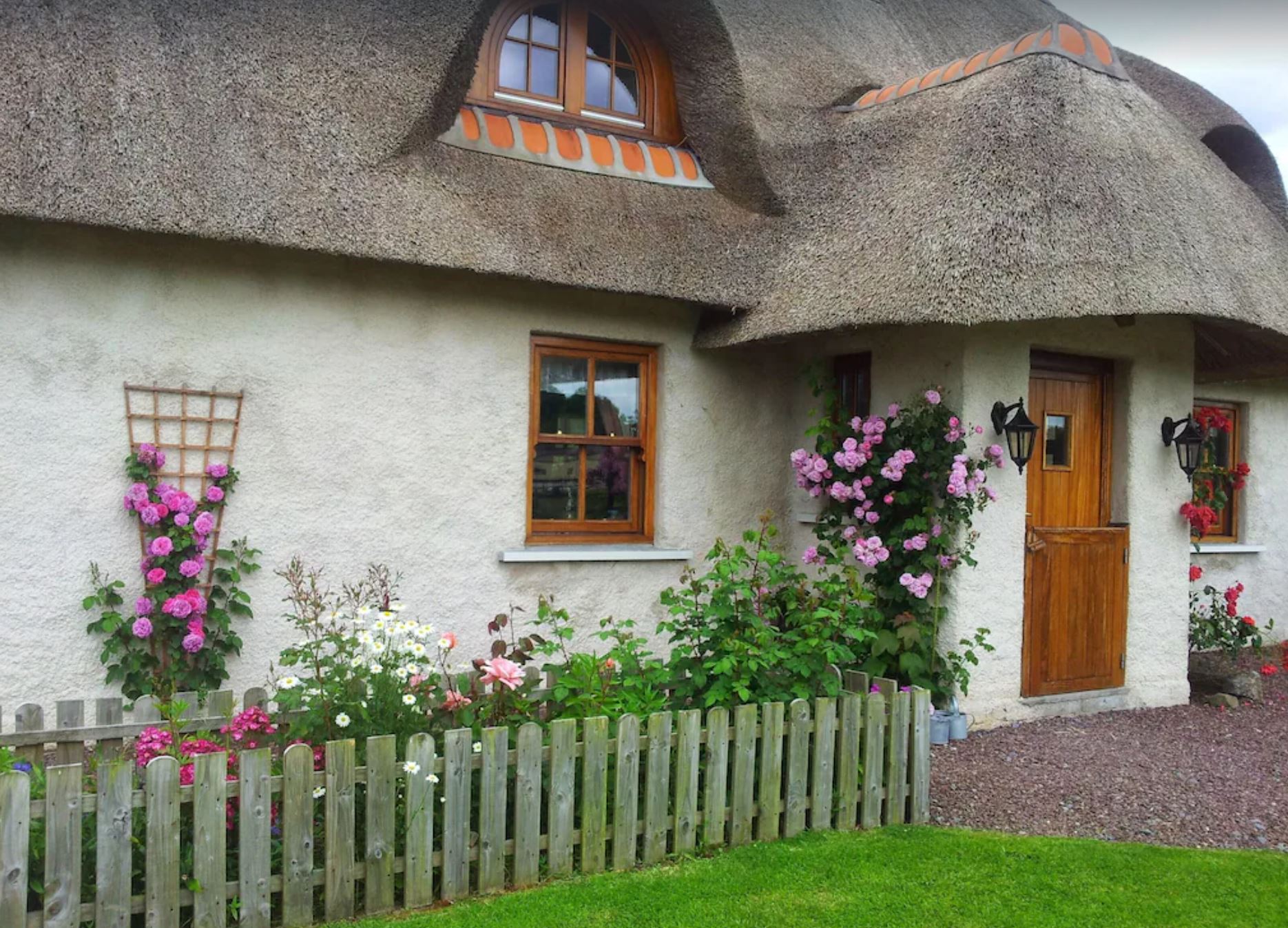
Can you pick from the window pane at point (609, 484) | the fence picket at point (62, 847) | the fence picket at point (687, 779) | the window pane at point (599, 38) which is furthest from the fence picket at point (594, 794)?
the window pane at point (599, 38)

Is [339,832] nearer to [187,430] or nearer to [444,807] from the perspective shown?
A: [444,807]

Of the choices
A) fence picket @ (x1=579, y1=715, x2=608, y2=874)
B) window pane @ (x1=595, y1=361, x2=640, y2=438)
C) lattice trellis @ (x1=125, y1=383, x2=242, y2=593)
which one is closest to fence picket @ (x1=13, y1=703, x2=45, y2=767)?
lattice trellis @ (x1=125, y1=383, x2=242, y2=593)

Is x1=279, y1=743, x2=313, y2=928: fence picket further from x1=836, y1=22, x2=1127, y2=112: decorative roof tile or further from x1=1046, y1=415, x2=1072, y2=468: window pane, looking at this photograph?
x1=836, y1=22, x2=1127, y2=112: decorative roof tile

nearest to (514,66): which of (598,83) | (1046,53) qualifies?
(598,83)

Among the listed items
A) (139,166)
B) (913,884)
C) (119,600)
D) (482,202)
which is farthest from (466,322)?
(913,884)

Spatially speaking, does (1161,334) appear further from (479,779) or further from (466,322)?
(479,779)

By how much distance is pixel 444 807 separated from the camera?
12.3ft

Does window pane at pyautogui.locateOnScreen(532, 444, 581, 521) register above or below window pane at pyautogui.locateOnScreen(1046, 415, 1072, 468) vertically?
below

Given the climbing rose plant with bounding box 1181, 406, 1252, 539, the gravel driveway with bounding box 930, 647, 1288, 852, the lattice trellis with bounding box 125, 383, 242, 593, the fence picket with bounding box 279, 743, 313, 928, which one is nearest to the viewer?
the fence picket with bounding box 279, 743, 313, 928

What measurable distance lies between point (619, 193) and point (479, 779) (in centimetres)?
440

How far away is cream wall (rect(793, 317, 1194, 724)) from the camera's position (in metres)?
6.71

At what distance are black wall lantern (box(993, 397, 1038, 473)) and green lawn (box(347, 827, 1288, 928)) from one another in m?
2.65

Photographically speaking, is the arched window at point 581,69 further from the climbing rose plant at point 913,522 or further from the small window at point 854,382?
the climbing rose plant at point 913,522

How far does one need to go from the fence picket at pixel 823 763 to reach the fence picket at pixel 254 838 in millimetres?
2265
